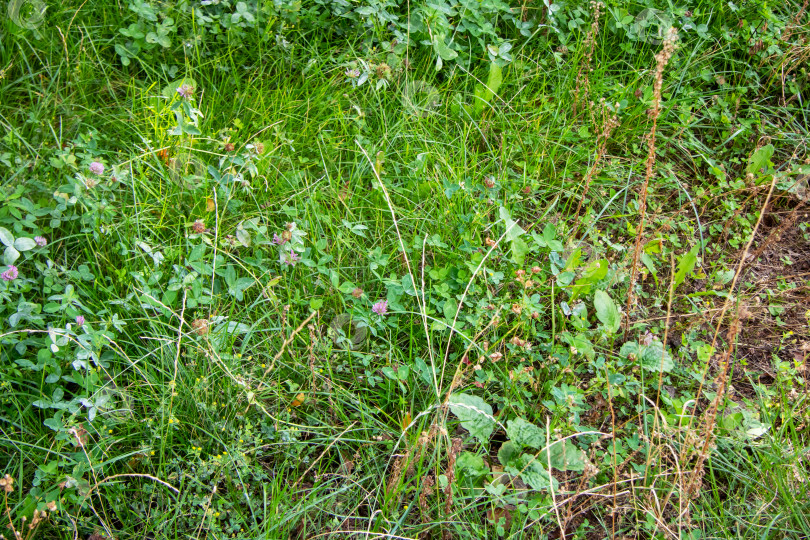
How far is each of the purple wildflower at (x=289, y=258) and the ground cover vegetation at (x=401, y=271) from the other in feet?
0.06

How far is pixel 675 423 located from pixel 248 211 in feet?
5.38

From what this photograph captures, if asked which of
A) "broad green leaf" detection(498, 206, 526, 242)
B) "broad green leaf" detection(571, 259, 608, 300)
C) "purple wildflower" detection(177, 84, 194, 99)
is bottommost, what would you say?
"broad green leaf" detection(571, 259, 608, 300)

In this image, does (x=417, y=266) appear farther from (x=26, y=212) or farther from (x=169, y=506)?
(x=26, y=212)

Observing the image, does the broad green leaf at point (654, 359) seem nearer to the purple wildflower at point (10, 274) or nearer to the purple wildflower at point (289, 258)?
the purple wildflower at point (289, 258)

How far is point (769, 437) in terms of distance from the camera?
6.56 ft

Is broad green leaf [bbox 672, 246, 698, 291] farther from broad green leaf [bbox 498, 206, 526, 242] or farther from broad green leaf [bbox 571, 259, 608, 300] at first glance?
broad green leaf [bbox 498, 206, 526, 242]

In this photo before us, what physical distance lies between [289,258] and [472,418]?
2.64 ft

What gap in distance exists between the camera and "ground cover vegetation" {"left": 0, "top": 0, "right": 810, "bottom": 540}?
71.4 inches

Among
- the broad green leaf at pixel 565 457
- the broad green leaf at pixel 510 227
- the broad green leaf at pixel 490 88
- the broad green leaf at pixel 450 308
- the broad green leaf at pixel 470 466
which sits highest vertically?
the broad green leaf at pixel 490 88

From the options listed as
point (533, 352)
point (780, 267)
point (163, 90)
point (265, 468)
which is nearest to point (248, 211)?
point (163, 90)

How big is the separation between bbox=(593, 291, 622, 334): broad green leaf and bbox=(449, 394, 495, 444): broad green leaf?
584mm

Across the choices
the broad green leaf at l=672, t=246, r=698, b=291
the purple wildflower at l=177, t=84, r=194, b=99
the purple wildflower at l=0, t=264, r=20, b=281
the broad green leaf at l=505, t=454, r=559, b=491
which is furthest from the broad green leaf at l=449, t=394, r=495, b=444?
the purple wildflower at l=177, t=84, r=194, b=99

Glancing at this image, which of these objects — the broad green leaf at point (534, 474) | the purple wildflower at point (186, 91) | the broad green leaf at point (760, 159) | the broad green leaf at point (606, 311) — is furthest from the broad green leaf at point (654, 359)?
the purple wildflower at point (186, 91)

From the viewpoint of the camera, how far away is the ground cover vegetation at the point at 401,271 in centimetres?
181
